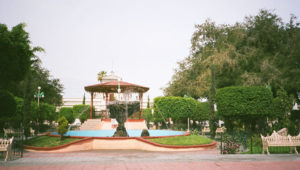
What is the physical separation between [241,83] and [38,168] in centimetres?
2642

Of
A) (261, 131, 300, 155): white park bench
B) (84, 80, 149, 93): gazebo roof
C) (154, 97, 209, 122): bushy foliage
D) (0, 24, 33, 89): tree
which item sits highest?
(0, 24, 33, 89): tree

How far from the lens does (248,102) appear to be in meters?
17.8

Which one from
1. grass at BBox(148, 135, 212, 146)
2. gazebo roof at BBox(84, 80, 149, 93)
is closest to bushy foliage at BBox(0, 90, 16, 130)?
grass at BBox(148, 135, 212, 146)

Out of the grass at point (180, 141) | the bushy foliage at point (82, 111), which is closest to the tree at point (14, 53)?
the grass at point (180, 141)

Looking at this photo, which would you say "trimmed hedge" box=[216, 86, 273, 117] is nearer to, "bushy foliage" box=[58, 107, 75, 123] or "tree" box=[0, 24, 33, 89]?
"tree" box=[0, 24, 33, 89]

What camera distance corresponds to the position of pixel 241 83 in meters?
28.3

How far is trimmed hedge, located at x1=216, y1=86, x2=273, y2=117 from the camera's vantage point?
17.8 metres

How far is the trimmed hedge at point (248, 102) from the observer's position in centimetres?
1777

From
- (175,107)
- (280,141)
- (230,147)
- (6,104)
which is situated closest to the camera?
(280,141)

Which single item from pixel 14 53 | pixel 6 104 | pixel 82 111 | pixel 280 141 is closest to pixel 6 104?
pixel 6 104

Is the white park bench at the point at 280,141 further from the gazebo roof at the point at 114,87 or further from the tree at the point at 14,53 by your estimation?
the gazebo roof at the point at 114,87

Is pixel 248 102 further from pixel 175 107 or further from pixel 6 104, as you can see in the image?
pixel 6 104

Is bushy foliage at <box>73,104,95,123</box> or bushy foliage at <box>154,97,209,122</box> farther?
bushy foliage at <box>73,104,95,123</box>

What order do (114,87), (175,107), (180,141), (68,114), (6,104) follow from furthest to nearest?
(68,114)
(175,107)
(114,87)
(6,104)
(180,141)
